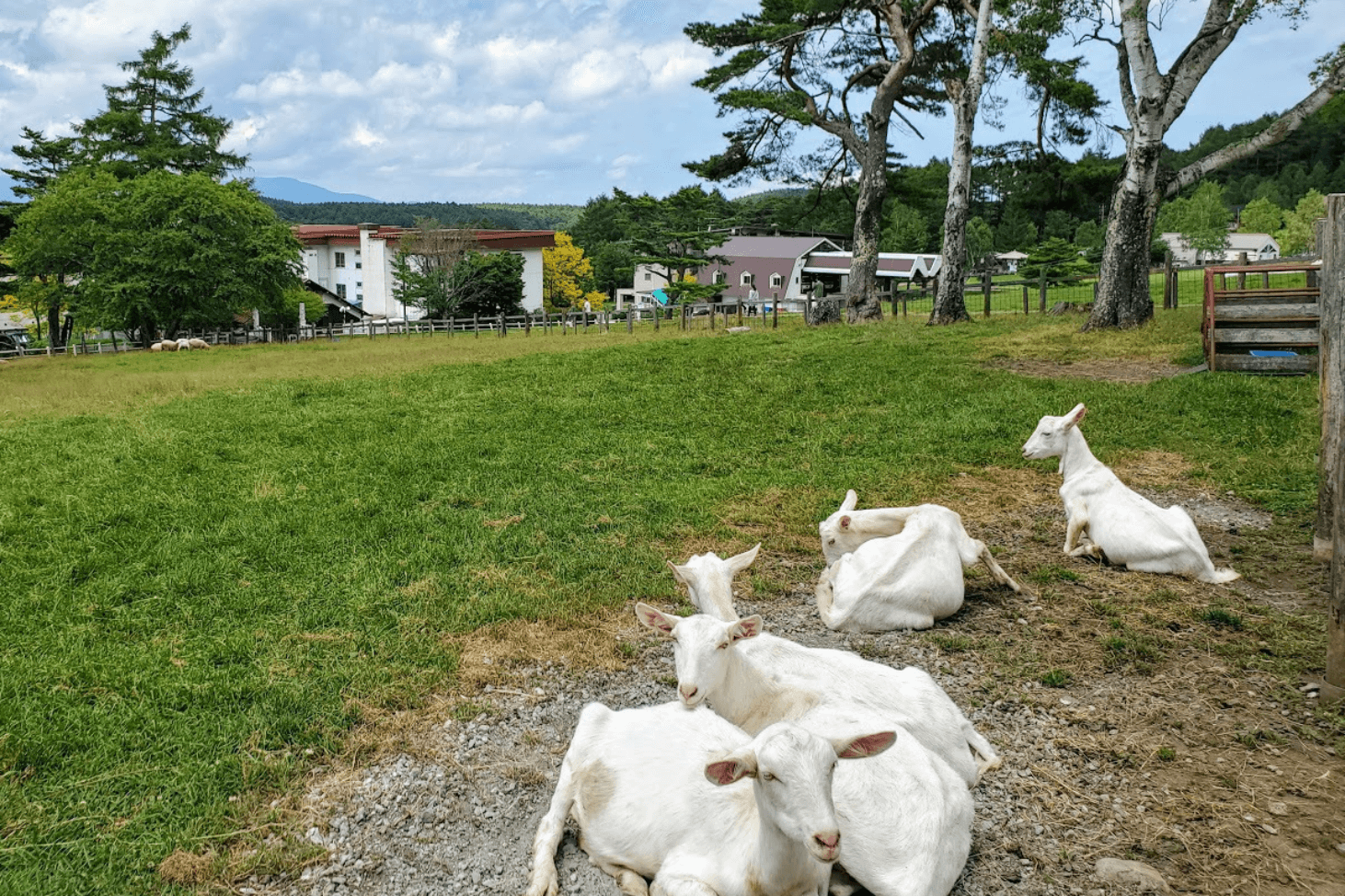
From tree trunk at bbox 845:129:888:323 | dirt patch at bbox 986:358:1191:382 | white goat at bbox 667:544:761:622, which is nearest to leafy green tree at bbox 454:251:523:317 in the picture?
tree trunk at bbox 845:129:888:323

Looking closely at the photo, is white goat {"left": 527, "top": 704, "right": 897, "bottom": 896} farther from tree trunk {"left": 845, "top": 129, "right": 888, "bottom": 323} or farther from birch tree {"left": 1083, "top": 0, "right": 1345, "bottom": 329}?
tree trunk {"left": 845, "top": 129, "right": 888, "bottom": 323}

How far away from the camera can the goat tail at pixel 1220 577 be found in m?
6.27

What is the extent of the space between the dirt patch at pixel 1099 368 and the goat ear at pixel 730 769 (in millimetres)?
12946

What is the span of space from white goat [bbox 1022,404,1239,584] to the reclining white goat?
3291 mm

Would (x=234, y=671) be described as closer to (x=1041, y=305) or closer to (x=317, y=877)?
(x=317, y=877)

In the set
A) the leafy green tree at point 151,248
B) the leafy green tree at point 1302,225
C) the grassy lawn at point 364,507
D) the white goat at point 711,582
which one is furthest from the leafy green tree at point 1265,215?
the white goat at point 711,582

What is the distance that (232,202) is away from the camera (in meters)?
44.1

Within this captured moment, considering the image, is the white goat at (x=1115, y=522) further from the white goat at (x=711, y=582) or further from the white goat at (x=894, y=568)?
the white goat at (x=711, y=582)

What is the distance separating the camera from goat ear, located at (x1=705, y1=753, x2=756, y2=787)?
2.86 meters

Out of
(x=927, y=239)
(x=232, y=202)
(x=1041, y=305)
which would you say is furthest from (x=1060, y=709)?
(x=927, y=239)

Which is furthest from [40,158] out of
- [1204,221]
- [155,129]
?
[1204,221]

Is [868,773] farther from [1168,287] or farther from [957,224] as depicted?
[1168,287]

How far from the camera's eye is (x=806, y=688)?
13.4ft

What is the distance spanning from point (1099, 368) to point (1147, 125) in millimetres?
5534
